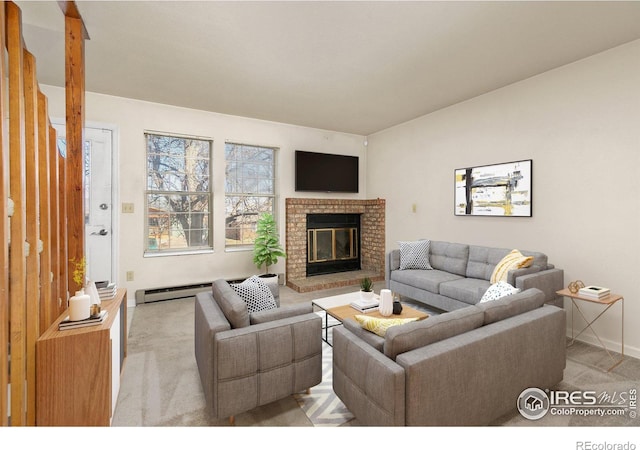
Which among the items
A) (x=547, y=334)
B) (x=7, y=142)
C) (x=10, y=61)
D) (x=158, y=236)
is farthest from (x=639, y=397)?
(x=158, y=236)

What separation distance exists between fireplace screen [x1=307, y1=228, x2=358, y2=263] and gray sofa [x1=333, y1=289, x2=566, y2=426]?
3.68 m

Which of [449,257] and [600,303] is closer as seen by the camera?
[600,303]

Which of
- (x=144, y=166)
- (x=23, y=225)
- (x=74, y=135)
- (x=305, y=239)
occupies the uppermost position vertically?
(x=144, y=166)

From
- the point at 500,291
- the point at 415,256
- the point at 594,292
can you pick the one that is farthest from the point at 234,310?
the point at 415,256

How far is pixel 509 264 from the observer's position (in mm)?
3113

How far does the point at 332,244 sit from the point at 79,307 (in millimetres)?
4326

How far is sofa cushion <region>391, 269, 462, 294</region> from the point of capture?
360cm

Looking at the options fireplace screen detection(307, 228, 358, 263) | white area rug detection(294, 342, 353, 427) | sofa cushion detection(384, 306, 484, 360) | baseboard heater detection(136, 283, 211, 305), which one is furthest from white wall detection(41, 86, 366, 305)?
sofa cushion detection(384, 306, 484, 360)

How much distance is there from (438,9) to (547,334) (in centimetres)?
238

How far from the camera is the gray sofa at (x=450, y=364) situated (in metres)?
1.41

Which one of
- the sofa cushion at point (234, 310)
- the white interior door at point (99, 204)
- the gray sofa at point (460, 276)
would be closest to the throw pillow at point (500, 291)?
the gray sofa at point (460, 276)

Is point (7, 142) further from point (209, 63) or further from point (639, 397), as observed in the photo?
point (639, 397)
